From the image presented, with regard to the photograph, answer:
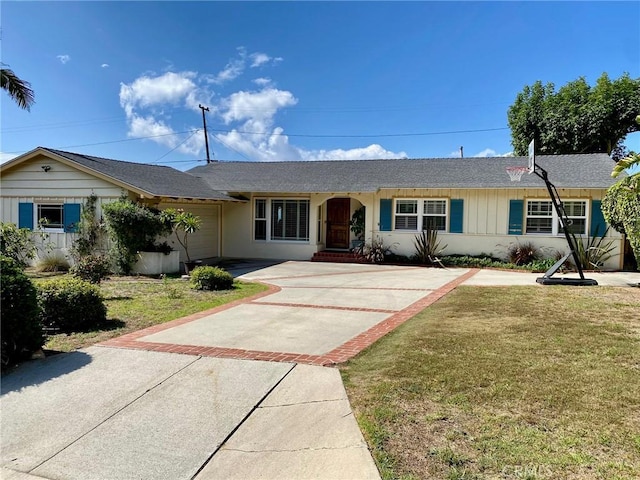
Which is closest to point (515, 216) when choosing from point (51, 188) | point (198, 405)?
point (198, 405)

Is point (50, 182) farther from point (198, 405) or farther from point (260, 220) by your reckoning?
point (198, 405)

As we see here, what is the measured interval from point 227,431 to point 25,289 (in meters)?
3.35

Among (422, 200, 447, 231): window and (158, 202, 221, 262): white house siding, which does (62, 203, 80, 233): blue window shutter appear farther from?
(422, 200, 447, 231): window

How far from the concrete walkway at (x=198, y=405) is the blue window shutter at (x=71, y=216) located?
9844 millimetres

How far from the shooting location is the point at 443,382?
4.37 meters

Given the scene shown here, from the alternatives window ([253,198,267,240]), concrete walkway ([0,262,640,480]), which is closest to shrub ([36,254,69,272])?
window ([253,198,267,240])

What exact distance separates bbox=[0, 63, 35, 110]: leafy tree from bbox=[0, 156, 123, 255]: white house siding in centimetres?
190

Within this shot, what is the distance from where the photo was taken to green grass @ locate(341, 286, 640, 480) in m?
3.03

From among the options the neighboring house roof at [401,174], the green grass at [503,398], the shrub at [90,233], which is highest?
the neighboring house roof at [401,174]

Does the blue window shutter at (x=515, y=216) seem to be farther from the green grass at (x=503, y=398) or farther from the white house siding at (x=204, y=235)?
the white house siding at (x=204, y=235)

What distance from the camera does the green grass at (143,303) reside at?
6.53m

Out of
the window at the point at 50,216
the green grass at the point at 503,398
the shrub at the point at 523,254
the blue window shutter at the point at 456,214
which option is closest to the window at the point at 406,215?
the blue window shutter at the point at 456,214

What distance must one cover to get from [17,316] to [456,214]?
14.3 meters

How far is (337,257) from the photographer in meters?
→ 17.7
